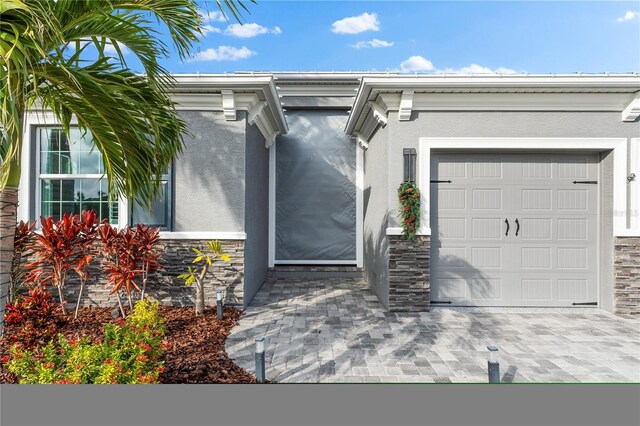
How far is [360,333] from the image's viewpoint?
14.2 ft

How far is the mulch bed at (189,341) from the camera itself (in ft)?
10.2

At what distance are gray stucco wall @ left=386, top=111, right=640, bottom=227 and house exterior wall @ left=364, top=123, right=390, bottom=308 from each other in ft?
1.00

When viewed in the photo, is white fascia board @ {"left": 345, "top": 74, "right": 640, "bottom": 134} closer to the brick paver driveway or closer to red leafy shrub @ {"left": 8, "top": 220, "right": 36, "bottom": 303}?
the brick paver driveway

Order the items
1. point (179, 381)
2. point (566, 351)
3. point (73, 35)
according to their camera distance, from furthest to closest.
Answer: point (566, 351), point (179, 381), point (73, 35)

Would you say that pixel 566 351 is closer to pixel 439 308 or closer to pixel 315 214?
pixel 439 308

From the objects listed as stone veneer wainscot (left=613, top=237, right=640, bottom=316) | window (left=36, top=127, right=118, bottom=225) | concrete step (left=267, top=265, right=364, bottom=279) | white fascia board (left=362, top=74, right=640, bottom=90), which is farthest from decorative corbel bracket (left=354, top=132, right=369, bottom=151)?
window (left=36, top=127, right=118, bottom=225)

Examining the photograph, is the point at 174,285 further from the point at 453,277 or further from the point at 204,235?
the point at 453,277

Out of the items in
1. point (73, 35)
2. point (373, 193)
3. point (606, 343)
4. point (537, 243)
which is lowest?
point (606, 343)

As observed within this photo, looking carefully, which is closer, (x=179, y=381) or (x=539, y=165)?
(x=179, y=381)

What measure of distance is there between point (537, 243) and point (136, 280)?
684 cm

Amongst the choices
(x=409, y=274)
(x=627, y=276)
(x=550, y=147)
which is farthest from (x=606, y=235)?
(x=409, y=274)

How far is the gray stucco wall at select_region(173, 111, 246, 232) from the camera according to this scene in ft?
17.4

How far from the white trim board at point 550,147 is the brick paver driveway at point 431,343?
→ 1.63 meters

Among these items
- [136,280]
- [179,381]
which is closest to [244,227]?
[136,280]
